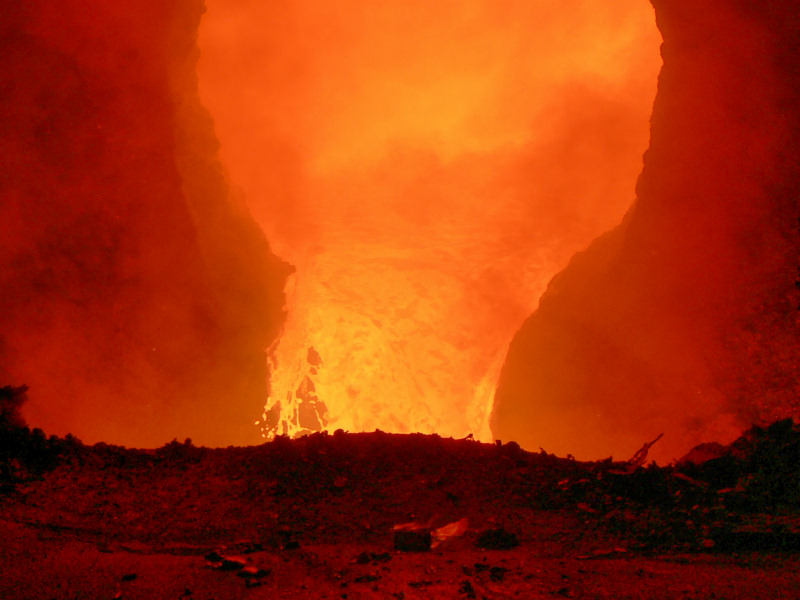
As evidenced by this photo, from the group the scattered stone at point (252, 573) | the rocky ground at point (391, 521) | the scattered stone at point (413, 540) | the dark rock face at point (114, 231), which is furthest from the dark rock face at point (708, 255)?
the dark rock face at point (114, 231)

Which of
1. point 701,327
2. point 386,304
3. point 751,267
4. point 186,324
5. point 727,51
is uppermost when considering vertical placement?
point 727,51

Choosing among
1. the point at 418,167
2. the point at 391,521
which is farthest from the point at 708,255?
the point at 391,521

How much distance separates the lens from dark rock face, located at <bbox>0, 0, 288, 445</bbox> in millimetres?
10195

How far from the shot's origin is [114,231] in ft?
38.0

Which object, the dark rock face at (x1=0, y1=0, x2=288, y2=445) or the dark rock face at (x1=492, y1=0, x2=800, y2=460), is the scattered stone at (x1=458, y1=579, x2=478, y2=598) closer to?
the dark rock face at (x1=492, y1=0, x2=800, y2=460)

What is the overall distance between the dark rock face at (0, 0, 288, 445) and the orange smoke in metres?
1.82

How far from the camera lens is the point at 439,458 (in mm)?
4586

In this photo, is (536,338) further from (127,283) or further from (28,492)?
(28,492)

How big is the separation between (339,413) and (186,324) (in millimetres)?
5052

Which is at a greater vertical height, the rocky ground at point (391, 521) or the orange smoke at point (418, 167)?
the orange smoke at point (418, 167)

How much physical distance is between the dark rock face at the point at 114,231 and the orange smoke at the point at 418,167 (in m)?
1.82

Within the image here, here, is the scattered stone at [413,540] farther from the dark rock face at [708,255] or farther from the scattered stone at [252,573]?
the dark rock face at [708,255]

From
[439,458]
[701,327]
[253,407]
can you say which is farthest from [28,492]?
[253,407]

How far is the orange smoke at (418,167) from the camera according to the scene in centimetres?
1389
